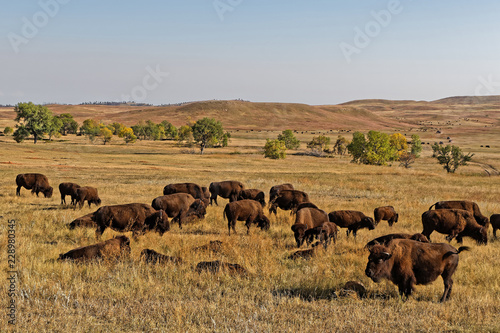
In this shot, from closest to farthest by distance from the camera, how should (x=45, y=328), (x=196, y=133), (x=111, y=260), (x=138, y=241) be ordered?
(x=45, y=328)
(x=111, y=260)
(x=138, y=241)
(x=196, y=133)

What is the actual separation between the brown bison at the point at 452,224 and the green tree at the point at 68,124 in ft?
480

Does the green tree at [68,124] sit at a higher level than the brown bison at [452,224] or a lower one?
higher

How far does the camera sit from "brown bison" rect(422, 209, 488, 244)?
12.1 metres

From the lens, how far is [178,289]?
7.19 meters

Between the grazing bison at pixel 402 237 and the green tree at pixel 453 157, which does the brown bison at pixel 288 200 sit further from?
the green tree at pixel 453 157

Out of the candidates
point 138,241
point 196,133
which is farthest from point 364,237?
point 196,133

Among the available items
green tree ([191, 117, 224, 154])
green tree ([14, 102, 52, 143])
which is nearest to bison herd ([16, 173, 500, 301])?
green tree ([191, 117, 224, 154])

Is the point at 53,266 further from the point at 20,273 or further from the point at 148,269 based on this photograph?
the point at 148,269

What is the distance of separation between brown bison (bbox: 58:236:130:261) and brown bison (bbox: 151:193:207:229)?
4837 mm

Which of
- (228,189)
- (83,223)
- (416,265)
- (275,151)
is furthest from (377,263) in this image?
(275,151)

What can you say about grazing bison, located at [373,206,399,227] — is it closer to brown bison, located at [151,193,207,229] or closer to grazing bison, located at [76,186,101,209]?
brown bison, located at [151,193,207,229]

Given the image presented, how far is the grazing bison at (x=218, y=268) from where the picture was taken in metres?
8.24

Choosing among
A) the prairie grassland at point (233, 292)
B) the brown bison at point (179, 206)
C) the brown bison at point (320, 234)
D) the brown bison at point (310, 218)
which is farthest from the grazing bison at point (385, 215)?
the brown bison at point (179, 206)

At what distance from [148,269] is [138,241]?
3.31 metres
